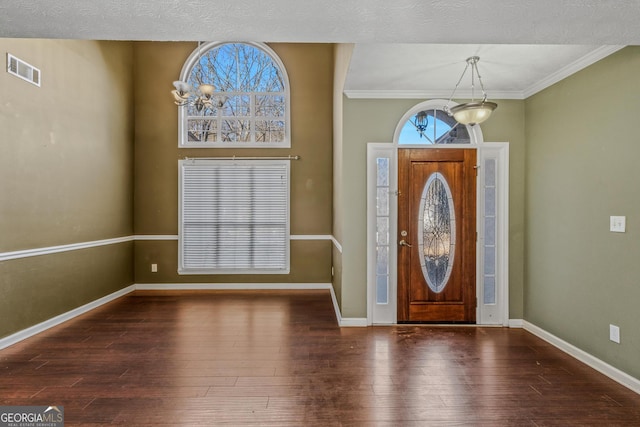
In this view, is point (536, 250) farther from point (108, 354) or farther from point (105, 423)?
point (108, 354)

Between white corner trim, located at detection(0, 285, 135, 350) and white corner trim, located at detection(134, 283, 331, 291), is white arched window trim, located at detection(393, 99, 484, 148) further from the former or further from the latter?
white corner trim, located at detection(0, 285, 135, 350)

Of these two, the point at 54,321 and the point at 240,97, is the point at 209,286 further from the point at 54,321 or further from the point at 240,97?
the point at 240,97

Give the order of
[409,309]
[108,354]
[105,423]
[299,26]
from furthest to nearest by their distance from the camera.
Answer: [409,309], [108,354], [105,423], [299,26]

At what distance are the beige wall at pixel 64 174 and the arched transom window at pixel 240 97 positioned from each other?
1.03m

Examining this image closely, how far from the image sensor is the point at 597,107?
3152 mm

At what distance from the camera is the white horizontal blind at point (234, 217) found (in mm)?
5969

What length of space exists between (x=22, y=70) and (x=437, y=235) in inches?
187

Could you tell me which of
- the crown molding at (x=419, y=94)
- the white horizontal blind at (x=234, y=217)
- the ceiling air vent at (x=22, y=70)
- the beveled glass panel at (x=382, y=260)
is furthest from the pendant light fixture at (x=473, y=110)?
the ceiling air vent at (x=22, y=70)

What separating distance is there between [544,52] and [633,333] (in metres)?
2.33

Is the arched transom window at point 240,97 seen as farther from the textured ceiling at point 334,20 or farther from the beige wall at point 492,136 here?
the textured ceiling at point 334,20

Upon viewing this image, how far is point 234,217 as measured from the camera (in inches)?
237

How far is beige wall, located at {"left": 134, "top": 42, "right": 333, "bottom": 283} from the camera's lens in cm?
600

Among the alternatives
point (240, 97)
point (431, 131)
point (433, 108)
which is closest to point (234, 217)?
point (240, 97)

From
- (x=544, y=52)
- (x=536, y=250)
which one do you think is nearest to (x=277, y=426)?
(x=536, y=250)
